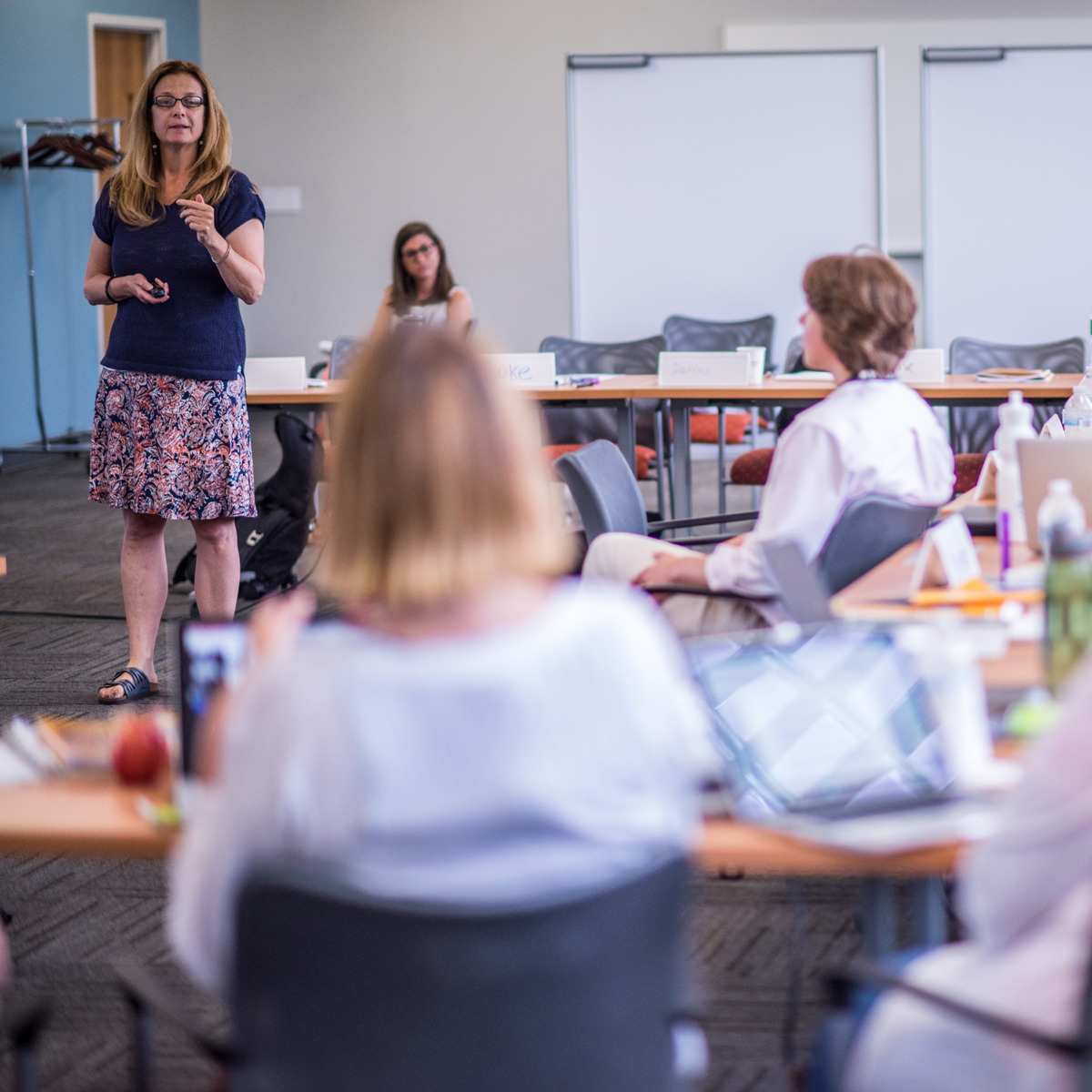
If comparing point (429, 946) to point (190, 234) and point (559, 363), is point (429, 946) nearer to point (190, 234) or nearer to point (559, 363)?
point (190, 234)

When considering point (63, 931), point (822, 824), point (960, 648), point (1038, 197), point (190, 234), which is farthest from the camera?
point (1038, 197)

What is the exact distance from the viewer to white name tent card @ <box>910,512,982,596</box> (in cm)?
207

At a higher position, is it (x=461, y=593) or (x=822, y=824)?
(x=461, y=593)

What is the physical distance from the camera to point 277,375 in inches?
212

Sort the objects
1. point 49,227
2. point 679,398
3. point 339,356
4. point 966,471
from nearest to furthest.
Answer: point 966,471 → point 679,398 → point 339,356 → point 49,227

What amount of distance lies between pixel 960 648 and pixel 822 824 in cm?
28

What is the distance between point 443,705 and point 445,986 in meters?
0.20

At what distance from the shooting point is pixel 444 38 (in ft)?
31.8

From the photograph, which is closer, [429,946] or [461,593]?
[429,946]

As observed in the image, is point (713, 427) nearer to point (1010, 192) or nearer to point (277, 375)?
point (1010, 192)

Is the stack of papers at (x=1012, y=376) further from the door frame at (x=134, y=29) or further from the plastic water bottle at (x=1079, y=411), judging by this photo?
the door frame at (x=134, y=29)

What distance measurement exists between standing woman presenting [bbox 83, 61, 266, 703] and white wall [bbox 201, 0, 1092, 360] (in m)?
6.43

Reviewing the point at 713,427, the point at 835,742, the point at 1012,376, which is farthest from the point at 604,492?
the point at 713,427

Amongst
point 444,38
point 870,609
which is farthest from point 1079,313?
point 870,609
